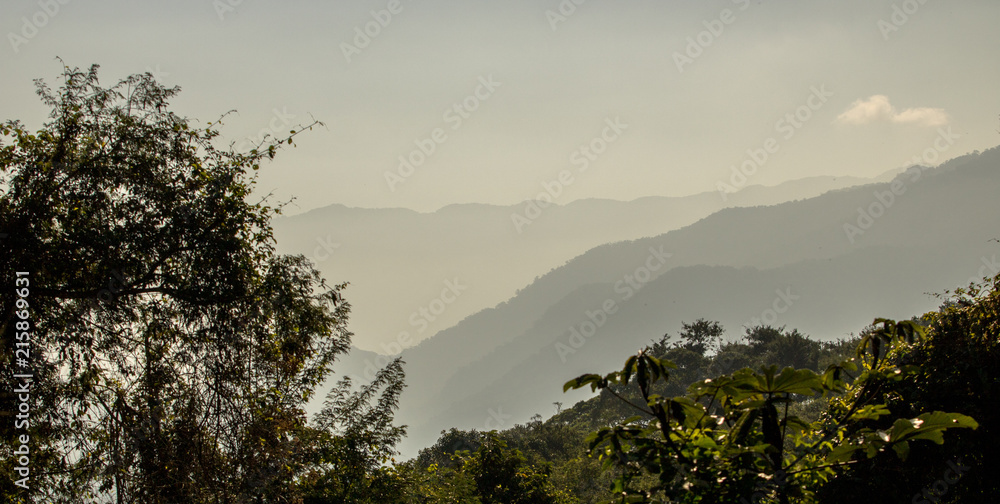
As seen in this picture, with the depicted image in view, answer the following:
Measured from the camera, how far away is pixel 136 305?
23.0 feet

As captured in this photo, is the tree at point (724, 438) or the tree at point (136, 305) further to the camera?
the tree at point (136, 305)

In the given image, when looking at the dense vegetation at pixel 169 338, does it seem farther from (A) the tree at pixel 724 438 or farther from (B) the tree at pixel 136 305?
(A) the tree at pixel 724 438

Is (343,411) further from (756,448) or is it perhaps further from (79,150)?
(756,448)

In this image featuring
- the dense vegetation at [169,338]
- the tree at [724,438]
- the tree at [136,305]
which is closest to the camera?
the tree at [724,438]

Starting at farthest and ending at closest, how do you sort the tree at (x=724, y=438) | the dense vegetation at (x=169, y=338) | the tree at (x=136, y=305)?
1. the tree at (x=136, y=305)
2. the dense vegetation at (x=169, y=338)
3. the tree at (x=724, y=438)

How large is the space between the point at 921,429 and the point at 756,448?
660mm

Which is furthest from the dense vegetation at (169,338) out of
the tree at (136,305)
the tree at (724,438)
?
the tree at (724,438)

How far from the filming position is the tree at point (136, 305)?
6281 millimetres

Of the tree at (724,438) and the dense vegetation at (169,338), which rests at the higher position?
the dense vegetation at (169,338)

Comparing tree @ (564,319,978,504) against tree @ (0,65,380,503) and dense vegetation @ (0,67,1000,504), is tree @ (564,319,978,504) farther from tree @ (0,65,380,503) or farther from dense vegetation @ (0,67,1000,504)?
tree @ (0,65,380,503)

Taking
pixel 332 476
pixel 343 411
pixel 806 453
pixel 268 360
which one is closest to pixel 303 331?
pixel 268 360

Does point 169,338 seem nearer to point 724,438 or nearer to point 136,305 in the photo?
point 136,305

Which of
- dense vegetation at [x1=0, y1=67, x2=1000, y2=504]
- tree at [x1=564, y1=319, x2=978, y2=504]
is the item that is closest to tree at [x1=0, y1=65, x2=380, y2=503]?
dense vegetation at [x1=0, y1=67, x2=1000, y2=504]

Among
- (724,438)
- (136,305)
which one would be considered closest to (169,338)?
(136,305)
